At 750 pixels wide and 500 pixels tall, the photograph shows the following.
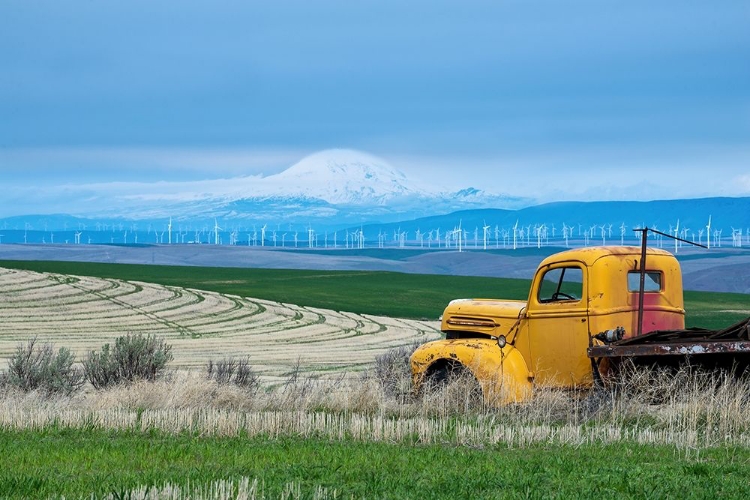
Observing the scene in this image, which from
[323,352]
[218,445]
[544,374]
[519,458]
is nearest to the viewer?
[519,458]

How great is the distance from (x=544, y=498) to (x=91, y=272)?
85.9m

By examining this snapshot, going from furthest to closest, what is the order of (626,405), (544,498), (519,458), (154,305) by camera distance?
(154,305) → (626,405) → (519,458) → (544,498)

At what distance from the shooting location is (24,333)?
48812 millimetres

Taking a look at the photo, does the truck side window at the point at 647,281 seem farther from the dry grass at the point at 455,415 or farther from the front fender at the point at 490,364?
the front fender at the point at 490,364

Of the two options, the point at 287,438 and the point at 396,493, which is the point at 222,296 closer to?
the point at 287,438

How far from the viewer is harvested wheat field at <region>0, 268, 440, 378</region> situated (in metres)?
41.5

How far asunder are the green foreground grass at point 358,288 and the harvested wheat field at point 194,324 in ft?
26.7

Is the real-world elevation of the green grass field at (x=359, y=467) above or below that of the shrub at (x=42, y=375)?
above

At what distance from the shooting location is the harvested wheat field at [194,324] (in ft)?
136

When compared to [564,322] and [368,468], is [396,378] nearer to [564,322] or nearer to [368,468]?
[564,322]

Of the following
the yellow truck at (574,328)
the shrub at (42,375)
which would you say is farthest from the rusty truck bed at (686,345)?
the shrub at (42,375)

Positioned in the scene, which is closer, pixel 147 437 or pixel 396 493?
pixel 396 493

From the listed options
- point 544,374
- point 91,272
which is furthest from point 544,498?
point 91,272

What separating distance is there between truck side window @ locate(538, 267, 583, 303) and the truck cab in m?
0.02
